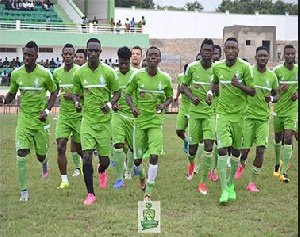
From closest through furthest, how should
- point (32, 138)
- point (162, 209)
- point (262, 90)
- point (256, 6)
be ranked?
point (162, 209)
point (32, 138)
point (262, 90)
point (256, 6)

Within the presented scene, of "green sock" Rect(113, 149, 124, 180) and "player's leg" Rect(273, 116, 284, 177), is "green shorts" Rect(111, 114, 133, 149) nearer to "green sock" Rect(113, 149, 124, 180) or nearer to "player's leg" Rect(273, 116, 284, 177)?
"green sock" Rect(113, 149, 124, 180)

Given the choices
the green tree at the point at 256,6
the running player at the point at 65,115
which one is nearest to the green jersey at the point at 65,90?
the running player at the point at 65,115

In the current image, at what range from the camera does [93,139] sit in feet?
34.8

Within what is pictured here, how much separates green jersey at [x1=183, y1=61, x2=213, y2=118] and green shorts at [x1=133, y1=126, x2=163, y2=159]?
54.7 inches

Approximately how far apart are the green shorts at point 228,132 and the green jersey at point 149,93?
974 millimetres

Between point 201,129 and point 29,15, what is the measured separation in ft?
125

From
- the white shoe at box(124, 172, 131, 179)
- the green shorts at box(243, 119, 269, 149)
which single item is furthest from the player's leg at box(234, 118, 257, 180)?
the white shoe at box(124, 172, 131, 179)

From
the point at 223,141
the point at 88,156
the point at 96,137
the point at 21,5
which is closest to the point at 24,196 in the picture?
the point at 88,156

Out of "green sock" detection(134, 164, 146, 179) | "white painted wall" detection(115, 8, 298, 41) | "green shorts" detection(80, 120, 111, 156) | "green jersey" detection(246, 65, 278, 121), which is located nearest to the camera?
"green shorts" detection(80, 120, 111, 156)

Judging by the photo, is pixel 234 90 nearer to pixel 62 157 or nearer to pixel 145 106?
pixel 145 106

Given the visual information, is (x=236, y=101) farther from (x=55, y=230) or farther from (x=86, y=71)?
(x=55, y=230)

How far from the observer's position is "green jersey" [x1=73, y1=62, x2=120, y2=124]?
10.6 m

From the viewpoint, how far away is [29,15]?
47750 millimetres

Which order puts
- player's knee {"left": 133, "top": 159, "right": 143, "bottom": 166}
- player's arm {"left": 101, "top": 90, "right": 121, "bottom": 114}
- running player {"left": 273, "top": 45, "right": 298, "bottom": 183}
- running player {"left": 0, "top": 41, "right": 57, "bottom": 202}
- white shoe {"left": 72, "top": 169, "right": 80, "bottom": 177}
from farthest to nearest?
white shoe {"left": 72, "top": 169, "right": 80, "bottom": 177}, running player {"left": 273, "top": 45, "right": 298, "bottom": 183}, player's knee {"left": 133, "top": 159, "right": 143, "bottom": 166}, running player {"left": 0, "top": 41, "right": 57, "bottom": 202}, player's arm {"left": 101, "top": 90, "right": 121, "bottom": 114}
